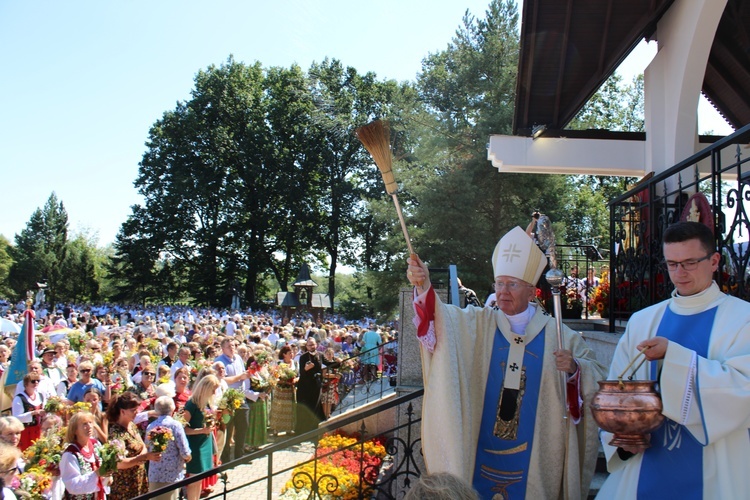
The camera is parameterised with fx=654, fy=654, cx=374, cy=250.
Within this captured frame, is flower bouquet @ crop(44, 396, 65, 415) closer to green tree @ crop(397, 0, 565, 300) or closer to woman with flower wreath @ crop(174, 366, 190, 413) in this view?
woman with flower wreath @ crop(174, 366, 190, 413)

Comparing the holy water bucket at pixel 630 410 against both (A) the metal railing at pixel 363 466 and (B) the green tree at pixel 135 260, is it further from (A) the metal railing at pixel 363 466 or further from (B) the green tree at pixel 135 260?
(B) the green tree at pixel 135 260

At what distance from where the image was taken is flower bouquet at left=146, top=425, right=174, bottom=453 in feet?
21.4

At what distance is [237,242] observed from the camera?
51719mm

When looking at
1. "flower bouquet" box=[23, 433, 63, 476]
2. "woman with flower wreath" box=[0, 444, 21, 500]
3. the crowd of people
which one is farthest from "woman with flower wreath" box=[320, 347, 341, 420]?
"woman with flower wreath" box=[0, 444, 21, 500]

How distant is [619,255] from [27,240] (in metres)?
Result: 79.0

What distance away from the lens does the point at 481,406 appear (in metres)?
3.96

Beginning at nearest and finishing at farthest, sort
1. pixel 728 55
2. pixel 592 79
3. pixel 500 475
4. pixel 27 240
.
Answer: pixel 500 475, pixel 592 79, pixel 728 55, pixel 27 240

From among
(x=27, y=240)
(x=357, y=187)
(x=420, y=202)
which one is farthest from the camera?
(x=27, y=240)

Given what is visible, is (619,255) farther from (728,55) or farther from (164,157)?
(164,157)

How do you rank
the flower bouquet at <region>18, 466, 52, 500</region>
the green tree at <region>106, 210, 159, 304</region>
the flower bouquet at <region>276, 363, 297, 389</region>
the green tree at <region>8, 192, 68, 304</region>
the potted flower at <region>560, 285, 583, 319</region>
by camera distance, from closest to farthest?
1. the flower bouquet at <region>18, 466, 52, 500</region>
2. the potted flower at <region>560, 285, 583, 319</region>
3. the flower bouquet at <region>276, 363, 297, 389</region>
4. the green tree at <region>106, 210, 159, 304</region>
5. the green tree at <region>8, 192, 68, 304</region>

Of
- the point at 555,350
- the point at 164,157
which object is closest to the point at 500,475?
the point at 555,350

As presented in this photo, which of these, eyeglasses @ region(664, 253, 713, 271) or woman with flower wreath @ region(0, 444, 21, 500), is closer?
eyeglasses @ region(664, 253, 713, 271)

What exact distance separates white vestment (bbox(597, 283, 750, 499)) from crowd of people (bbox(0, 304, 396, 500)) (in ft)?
13.5

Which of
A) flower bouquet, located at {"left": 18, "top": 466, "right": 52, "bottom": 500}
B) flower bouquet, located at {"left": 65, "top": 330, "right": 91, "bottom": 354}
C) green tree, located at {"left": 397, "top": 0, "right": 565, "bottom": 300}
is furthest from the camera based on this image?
green tree, located at {"left": 397, "top": 0, "right": 565, "bottom": 300}
